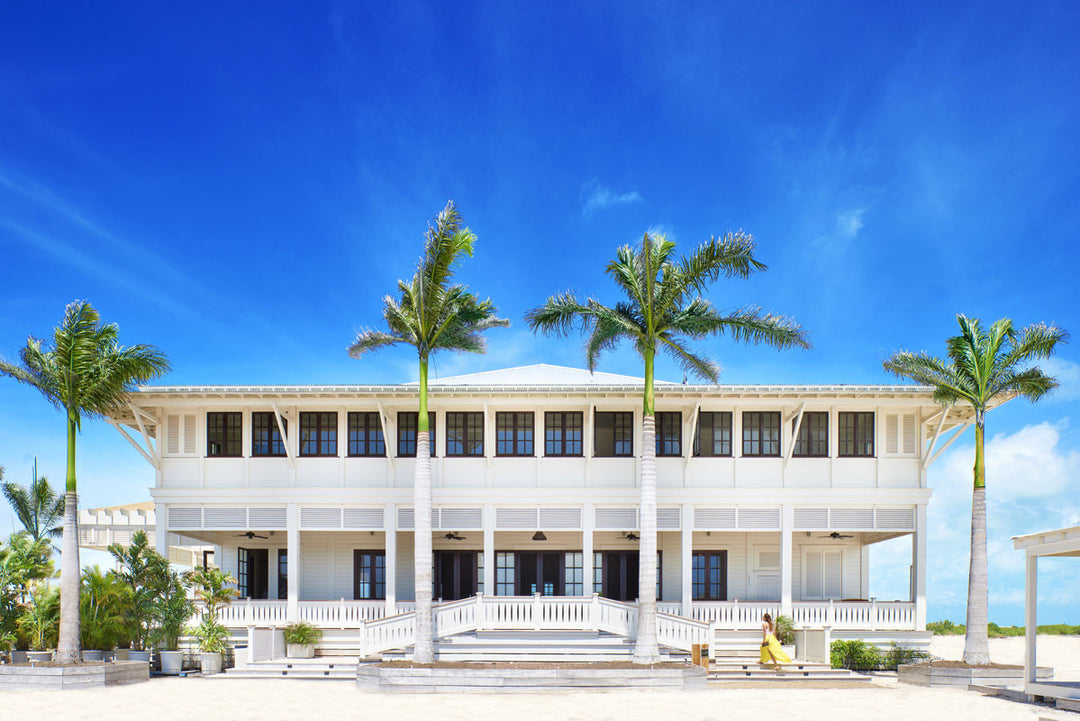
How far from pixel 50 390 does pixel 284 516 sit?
22.9 ft

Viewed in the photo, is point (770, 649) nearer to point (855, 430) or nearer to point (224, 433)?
point (855, 430)

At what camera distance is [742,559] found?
86.6 ft

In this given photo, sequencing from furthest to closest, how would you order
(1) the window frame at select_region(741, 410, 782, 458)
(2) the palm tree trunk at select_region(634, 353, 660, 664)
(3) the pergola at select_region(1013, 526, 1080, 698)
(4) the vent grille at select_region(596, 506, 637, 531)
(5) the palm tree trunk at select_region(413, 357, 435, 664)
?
(1) the window frame at select_region(741, 410, 782, 458), (4) the vent grille at select_region(596, 506, 637, 531), (5) the palm tree trunk at select_region(413, 357, 435, 664), (2) the palm tree trunk at select_region(634, 353, 660, 664), (3) the pergola at select_region(1013, 526, 1080, 698)

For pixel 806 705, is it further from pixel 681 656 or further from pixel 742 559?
pixel 742 559

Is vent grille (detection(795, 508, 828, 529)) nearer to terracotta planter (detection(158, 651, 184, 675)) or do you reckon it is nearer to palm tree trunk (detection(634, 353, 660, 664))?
palm tree trunk (detection(634, 353, 660, 664))

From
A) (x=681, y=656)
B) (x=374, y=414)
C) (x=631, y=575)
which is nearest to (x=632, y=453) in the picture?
(x=631, y=575)

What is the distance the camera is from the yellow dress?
2089 centimetres

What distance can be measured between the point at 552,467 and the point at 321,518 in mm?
6697

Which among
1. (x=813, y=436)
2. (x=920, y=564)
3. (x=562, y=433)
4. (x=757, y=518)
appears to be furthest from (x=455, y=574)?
(x=920, y=564)

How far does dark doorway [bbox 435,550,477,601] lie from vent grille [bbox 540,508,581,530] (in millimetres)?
3299

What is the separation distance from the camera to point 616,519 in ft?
80.6

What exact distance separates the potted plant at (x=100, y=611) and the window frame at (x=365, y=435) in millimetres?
6786

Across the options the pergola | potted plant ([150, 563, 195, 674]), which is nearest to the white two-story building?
potted plant ([150, 563, 195, 674])

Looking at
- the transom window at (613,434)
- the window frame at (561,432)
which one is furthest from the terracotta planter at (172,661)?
the transom window at (613,434)
